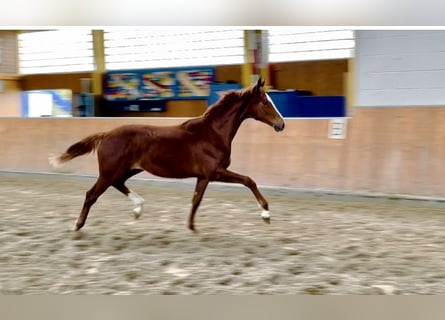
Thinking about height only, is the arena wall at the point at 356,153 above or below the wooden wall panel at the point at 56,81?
below

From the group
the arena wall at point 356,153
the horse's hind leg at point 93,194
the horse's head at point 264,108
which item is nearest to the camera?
the horse's head at point 264,108

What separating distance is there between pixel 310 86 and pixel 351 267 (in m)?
3.62

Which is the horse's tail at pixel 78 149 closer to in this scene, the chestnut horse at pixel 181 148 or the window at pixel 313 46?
the chestnut horse at pixel 181 148

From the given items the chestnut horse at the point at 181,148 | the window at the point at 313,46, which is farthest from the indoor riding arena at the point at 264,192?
the chestnut horse at the point at 181,148

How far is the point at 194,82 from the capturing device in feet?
18.9

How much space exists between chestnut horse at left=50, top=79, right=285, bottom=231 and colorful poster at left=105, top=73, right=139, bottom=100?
8.68 ft

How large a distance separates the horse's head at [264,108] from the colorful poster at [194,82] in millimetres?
2641

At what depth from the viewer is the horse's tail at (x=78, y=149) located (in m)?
3.16

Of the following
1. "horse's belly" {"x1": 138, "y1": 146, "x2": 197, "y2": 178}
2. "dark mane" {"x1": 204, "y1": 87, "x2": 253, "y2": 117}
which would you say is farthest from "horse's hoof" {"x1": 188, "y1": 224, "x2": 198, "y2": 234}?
"dark mane" {"x1": 204, "y1": 87, "x2": 253, "y2": 117}

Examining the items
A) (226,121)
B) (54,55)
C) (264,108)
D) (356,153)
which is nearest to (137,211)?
(226,121)

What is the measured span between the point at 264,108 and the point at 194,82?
2.79 meters

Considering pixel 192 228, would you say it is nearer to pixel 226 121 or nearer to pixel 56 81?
pixel 226 121

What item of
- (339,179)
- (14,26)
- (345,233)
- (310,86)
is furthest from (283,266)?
(310,86)

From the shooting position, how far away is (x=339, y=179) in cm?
457
